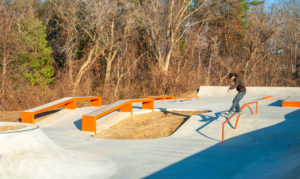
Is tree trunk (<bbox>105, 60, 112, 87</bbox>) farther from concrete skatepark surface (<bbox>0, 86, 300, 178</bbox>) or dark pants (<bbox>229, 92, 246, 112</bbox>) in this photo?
dark pants (<bbox>229, 92, 246, 112</bbox>)

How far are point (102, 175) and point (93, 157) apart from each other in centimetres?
126

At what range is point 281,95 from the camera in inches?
685

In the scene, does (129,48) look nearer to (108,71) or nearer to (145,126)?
(108,71)

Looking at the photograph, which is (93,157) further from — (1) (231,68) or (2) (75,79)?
(1) (231,68)

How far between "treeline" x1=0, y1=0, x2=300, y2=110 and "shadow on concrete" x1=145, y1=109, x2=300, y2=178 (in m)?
12.4

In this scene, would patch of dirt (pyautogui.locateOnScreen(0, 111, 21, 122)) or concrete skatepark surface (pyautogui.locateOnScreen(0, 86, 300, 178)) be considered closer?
concrete skatepark surface (pyautogui.locateOnScreen(0, 86, 300, 178))

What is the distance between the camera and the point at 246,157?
6.37m

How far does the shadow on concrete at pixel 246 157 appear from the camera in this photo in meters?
5.25

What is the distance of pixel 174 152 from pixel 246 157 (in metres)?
1.64

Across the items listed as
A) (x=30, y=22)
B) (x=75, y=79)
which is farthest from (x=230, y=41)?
(x=30, y=22)

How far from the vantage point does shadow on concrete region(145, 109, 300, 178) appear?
5.25m

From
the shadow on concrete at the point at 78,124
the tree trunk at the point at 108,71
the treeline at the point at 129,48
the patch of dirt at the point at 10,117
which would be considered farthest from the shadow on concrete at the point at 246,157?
the tree trunk at the point at 108,71

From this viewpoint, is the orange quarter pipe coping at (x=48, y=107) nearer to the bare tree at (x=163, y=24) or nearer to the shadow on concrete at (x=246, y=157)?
the shadow on concrete at (x=246, y=157)

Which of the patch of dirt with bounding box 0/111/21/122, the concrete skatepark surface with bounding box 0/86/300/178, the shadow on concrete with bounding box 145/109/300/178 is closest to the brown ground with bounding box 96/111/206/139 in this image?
the concrete skatepark surface with bounding box 0/86/300/178
